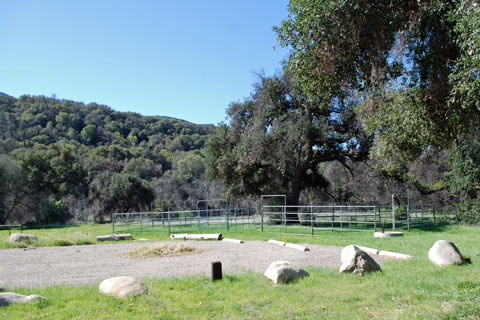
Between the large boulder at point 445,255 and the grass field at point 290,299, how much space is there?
23 cm

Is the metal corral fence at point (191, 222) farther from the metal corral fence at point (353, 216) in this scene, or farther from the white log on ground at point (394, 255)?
the white log on ground at point (394, 255)

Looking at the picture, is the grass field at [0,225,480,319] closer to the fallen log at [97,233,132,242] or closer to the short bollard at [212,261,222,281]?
the short bollard at [212,261,222,281]

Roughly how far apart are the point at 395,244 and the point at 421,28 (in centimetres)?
627

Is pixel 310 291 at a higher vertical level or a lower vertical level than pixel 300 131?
lower

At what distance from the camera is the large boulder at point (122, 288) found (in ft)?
16.6

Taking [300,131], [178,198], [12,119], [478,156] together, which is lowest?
[178,198]

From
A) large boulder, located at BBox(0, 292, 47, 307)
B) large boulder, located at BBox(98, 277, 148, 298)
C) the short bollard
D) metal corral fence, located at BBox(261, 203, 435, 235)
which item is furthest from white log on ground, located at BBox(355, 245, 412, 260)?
large boulder, located at BBox(0, 292, 47, 307)

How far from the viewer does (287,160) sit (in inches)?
766

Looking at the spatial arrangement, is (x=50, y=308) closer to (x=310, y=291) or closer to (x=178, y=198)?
(x=310, y=291)

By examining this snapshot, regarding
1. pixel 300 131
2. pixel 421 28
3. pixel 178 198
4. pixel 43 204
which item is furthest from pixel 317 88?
pixel 178 198

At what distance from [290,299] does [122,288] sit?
2250 mm

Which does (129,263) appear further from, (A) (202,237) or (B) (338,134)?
(B) (338,134)

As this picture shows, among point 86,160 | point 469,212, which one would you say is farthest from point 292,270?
point 86,160

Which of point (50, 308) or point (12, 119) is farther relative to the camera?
point (12, 119)
